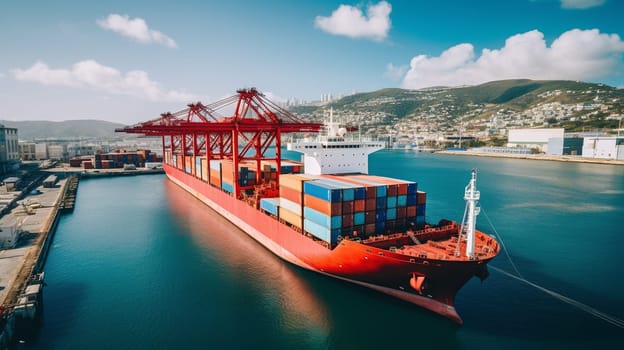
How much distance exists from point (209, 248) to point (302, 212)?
9.88m

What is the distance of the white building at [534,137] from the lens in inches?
4642

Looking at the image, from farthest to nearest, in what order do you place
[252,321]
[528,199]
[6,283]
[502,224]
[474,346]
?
1. [528,199]
2. [502,224]
3. [6,283]
4. [252,321]
5. [474,346]

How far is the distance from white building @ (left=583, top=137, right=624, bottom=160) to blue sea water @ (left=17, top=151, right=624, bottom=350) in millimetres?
83818

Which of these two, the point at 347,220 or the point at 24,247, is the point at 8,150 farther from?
the point at 347,220

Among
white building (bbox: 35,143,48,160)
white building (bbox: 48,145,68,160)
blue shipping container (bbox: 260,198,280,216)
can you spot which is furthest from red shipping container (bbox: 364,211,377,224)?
white building (bbox: 35,143,48,160)

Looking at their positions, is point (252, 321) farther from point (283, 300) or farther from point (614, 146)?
point (614, 146)

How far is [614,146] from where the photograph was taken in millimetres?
93188

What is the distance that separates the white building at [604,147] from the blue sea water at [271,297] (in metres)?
83.8

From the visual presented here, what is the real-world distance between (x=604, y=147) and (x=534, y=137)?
29367 millimetres

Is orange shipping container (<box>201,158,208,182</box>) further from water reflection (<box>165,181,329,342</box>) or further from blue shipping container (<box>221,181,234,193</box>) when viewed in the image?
water reflection (<box>165,181,329,342</box>)

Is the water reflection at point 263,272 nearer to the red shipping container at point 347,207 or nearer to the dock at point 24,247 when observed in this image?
the red shipping container at point 347,207

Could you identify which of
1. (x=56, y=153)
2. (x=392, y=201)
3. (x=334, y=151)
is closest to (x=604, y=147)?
(x=334, y=151)

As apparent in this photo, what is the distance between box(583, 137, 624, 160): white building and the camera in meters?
92.4

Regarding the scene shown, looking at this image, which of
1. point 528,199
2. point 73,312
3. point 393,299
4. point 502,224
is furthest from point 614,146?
point 73,312
